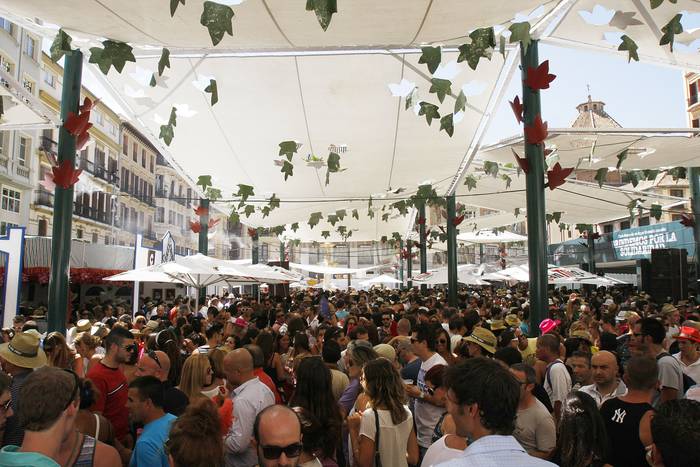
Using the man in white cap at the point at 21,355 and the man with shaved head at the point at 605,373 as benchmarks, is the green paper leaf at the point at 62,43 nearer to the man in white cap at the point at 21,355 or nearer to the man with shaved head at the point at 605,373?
the man in white cap at the point at 21,355

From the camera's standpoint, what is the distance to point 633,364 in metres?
3.20

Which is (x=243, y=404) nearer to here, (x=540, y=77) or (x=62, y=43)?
(x=62, y=43)

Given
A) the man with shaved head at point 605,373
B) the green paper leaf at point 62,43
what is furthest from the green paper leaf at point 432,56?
the green paper leaf at point 62,43

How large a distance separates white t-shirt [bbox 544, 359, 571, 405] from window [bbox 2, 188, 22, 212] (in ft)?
81.8

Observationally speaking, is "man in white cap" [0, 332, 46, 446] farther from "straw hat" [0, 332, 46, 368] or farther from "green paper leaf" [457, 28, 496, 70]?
"green paper leaf" [457, 28, 496, 70]

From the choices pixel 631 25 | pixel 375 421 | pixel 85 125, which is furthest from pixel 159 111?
pixel 375 421

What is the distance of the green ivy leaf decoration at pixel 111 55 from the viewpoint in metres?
5.98

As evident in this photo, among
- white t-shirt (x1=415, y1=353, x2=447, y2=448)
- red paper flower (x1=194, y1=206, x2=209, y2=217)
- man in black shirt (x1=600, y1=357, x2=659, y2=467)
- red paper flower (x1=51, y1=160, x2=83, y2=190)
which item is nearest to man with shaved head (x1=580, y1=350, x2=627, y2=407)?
man in black shirt (x1=600, y1=357, x2=659, y2=467)

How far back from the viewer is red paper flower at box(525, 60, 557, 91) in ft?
21.5

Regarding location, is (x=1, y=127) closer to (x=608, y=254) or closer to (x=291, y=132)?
(x=291, y=132)

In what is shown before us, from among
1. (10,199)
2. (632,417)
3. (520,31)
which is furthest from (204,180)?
(10,199)

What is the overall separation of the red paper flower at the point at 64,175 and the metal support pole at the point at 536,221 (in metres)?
5.20

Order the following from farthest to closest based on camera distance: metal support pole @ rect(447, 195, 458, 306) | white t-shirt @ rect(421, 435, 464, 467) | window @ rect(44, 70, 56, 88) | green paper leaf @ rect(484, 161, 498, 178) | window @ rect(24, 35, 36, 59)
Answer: window @ rect(44, 70, 56, 88) → window @ rect(24, 35, 36, 59) → metal support pole @ rect(447, 195, 458, 306) → green paper leaf @ rect(484, 161, 498, 178) → white t-shirt @ rect(421, 435, 464, 467)

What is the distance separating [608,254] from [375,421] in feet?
80.3
